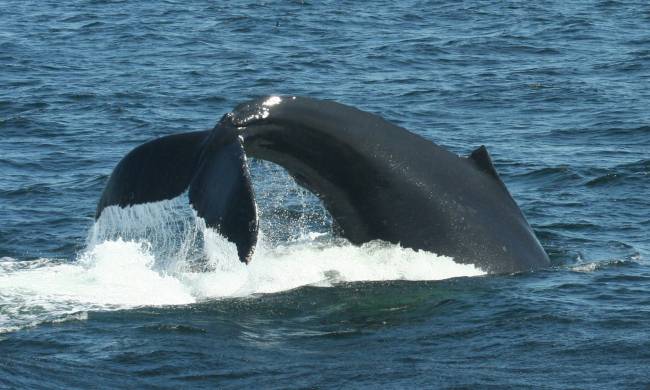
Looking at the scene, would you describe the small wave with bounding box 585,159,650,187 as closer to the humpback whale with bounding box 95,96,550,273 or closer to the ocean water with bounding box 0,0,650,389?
the ocean water with bounding box 0,0,650,389

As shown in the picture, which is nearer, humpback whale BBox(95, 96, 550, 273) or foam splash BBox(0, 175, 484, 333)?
humpback whale BBox(95, 96, 550, 273)

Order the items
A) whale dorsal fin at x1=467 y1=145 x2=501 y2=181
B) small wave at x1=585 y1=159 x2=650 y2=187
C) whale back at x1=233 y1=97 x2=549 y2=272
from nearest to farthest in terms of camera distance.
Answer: whale back at x1=233 y1=97 x2=549 y2=272, whale dorsal fin at x1=467 y1=145 x2=501 y2=181, small wave at x1=585 y1=159 x2=650 y2=187

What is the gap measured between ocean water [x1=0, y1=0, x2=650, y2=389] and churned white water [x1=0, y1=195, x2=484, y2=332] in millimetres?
31

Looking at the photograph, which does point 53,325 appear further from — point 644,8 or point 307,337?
point 644,8

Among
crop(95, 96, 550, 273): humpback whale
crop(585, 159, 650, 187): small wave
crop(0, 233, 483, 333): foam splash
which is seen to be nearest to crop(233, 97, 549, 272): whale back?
crop(95, 96, 550, 273): humpback whale

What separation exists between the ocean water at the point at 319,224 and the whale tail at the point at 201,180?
9.2 inches

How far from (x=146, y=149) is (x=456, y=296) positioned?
10.0 feet

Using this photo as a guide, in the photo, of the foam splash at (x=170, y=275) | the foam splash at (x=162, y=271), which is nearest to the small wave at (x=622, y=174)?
the foam splash at (x=162, y=271)

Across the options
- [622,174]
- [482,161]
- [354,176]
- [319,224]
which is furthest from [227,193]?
[622,174]

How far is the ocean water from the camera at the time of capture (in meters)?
10.5

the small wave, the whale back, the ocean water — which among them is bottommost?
the small wave

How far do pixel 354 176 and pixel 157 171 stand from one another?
5.52ft

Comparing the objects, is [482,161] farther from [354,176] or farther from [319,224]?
[319,224]

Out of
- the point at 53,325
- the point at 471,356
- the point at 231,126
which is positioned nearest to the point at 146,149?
the point at 231,126
